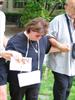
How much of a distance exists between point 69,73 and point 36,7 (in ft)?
25.6

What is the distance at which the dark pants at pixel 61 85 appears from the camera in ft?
15.1

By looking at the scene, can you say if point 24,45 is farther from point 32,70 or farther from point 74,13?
point 74,13

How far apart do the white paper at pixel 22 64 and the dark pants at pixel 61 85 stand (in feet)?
2.51

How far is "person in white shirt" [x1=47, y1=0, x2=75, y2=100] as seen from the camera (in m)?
4.43

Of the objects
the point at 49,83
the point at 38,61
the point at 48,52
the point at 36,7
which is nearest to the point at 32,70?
the point at 38,61

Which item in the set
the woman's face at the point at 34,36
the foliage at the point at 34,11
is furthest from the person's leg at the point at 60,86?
the foliage at the point at 34,11

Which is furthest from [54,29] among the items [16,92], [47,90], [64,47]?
[47,90]

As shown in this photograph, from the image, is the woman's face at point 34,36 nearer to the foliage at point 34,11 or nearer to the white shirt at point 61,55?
the white shirt at point 61,55

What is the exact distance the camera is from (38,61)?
4051 mm

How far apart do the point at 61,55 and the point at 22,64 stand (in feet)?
2.75

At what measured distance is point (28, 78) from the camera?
157 inches

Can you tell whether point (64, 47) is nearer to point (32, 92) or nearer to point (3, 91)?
point (32, 92)

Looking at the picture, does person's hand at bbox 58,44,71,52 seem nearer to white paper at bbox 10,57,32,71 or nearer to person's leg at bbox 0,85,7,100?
white paper at bbox 10,57,32,71

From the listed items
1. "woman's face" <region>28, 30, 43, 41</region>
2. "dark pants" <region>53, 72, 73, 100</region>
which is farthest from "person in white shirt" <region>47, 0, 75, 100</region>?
"woman's face" <region>28, 30, 43, 41</region>
